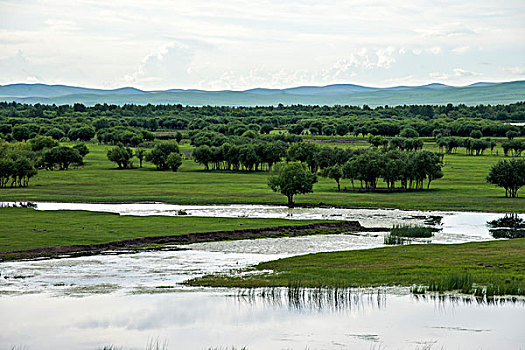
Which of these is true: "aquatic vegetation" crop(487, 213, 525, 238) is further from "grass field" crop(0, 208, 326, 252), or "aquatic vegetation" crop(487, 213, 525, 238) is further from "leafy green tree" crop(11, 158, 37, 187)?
"leafy green tree" crop(11, 158, 37, 187)

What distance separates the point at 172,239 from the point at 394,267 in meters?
24.6

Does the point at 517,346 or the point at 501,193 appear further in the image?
the point at 501,193

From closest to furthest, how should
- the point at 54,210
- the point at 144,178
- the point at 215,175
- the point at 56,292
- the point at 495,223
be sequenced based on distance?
1. the point at 56,292
2. the point at 495,223
3. the point at 54,210
4. the point at 144,178
5. the point at 215,175

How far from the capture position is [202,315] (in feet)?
116

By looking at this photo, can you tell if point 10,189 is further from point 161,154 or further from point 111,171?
point 161,154

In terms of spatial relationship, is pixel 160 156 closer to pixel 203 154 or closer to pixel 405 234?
pixel 203 154

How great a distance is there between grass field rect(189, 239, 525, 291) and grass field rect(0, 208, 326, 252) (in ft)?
62.2

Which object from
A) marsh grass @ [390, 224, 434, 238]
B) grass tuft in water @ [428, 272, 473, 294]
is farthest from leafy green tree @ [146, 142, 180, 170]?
grass tuft in water @ [428, 272, 473, 294]

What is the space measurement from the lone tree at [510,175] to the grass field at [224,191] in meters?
2.73

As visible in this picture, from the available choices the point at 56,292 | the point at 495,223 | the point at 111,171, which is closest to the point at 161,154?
the point at 111,171

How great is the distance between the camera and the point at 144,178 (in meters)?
141

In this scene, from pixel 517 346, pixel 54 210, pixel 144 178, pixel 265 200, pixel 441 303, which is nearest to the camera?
pixel 517 346

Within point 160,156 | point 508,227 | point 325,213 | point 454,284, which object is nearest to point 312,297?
point 454,284

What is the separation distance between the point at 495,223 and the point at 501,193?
3292 centimetres
